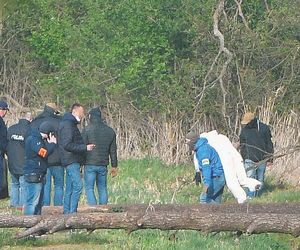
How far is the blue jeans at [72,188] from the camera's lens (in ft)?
55.2

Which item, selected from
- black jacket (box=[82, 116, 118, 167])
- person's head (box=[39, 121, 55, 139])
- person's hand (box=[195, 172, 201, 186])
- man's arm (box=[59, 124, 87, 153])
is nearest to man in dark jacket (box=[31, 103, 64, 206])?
man's arm (box=[59, 124, 87, 153])

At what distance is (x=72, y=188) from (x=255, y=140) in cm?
655

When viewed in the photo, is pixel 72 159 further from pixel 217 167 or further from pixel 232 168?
pixel 232 168

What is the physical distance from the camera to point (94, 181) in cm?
1878

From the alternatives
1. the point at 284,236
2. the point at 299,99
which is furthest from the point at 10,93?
the point at 284,236

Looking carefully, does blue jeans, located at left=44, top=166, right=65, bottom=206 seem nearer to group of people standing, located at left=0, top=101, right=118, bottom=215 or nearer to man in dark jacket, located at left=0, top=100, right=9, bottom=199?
group of people standing, located at left=0, top=101, right=118, bottom=215

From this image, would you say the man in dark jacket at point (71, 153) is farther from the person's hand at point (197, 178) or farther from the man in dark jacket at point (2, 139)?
the person's hand at point (197, 178)

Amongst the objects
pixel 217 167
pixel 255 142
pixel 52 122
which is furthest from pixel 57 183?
pixel 255 142

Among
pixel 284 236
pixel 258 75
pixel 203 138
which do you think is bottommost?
pixel 284 236

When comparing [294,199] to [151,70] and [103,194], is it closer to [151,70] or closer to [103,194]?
[103,194]

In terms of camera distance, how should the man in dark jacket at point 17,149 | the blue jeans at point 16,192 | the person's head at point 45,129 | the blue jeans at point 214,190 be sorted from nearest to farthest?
the person's head at point 45,129
the blue jeans at point 214,190
the man in dark jacket at point 17,149
the blue jeans at point 16,192

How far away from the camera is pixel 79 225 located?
45.0 ft

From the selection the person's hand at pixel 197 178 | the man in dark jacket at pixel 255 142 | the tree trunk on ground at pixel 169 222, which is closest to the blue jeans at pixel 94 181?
the person's hand at pixel 197 178

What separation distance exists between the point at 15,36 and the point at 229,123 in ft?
35.0
